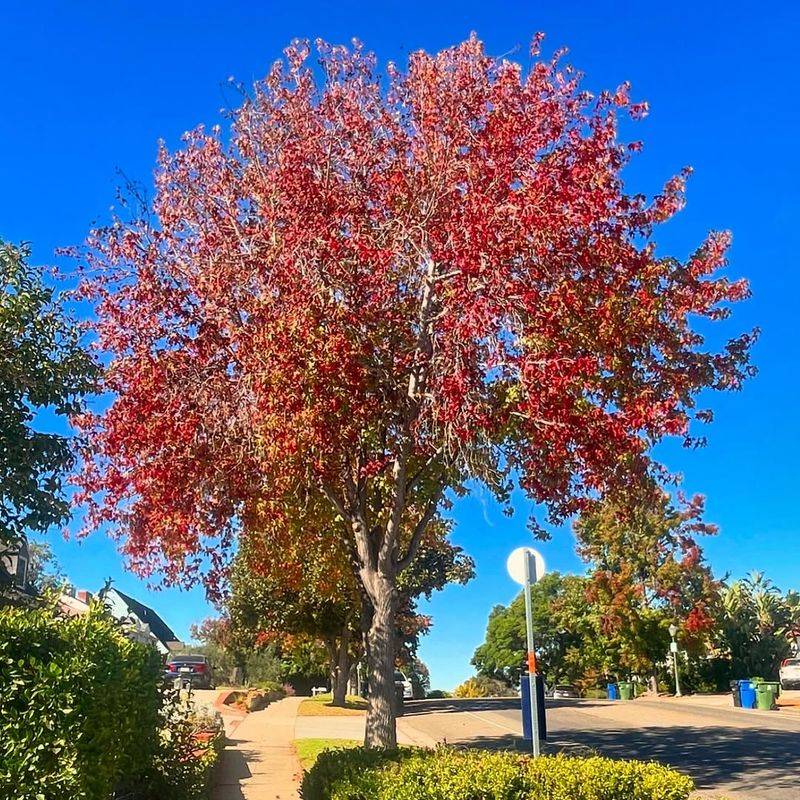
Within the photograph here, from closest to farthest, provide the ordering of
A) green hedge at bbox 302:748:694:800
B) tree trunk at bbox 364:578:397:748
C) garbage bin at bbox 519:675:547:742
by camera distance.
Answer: green hedge at bbox 302:748:694:800, garbage bin at bbox 519:675:547:742, tree trunk at bbox 364:578:397:748

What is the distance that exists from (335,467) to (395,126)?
485 centimetres

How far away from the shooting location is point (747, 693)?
3231 cm

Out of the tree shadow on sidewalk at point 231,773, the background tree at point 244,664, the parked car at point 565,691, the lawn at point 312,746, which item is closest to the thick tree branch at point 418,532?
the tree shadow on sidewalk at point 231,773

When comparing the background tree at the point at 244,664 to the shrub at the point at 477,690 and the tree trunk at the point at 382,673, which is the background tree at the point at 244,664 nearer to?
the shrub at the point at 477,690

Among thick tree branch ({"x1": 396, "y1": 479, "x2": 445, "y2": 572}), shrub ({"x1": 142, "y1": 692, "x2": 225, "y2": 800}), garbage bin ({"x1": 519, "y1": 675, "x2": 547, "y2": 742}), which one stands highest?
thick tree branch ({"x1": 396, "y1": 479, "x2": 445, "y2": 572})

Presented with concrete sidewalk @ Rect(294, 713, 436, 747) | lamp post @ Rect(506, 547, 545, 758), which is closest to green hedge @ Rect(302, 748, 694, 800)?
lamp post @ Rect(506, 547, 545, 758)

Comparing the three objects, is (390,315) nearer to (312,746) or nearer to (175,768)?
(175,768)

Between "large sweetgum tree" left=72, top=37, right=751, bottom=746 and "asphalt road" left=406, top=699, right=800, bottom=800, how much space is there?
658 cm

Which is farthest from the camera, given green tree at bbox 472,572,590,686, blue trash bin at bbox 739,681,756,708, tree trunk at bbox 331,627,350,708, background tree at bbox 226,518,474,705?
green tree at bbox 472,572,590,686

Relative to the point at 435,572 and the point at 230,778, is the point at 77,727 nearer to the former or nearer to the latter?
the point at 230,778

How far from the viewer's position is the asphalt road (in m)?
14.2

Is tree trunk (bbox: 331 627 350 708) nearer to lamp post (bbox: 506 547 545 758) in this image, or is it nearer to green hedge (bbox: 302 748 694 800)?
lamp post (bbox: 506 547 545 758)

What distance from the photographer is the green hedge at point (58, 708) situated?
546 cm

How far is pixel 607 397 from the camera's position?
35.9ft
